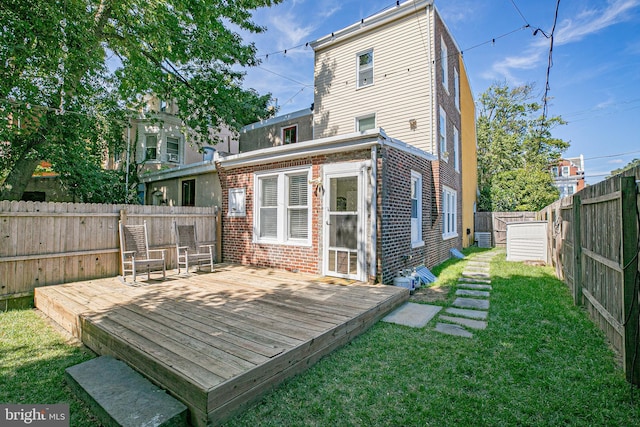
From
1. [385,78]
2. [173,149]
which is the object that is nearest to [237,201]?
[385,78]

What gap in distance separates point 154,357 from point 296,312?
184 cm

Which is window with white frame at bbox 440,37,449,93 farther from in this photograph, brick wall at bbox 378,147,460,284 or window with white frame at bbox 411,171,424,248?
window with white frame at bbox 411,171,424,248

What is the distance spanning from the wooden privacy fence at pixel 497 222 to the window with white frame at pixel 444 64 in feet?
27.2

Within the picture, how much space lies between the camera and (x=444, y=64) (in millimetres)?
10453

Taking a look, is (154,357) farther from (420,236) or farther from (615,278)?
(420,236)

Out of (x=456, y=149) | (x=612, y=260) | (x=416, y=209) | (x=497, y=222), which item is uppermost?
(x=456, y=149)

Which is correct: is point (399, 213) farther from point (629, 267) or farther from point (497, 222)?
point (497, 222)

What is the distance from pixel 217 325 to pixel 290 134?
1108cm

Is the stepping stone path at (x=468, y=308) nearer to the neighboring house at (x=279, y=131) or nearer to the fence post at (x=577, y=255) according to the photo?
the fence post at (x=577, y=255)

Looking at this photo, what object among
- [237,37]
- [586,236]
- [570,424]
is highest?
[237,37]

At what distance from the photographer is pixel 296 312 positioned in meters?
4.12

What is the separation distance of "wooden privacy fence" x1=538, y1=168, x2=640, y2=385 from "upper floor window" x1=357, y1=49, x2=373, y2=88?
764 centimetres

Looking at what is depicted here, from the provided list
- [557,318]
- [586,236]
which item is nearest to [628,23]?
[586,236]

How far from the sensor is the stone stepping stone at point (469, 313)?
15.1ft
